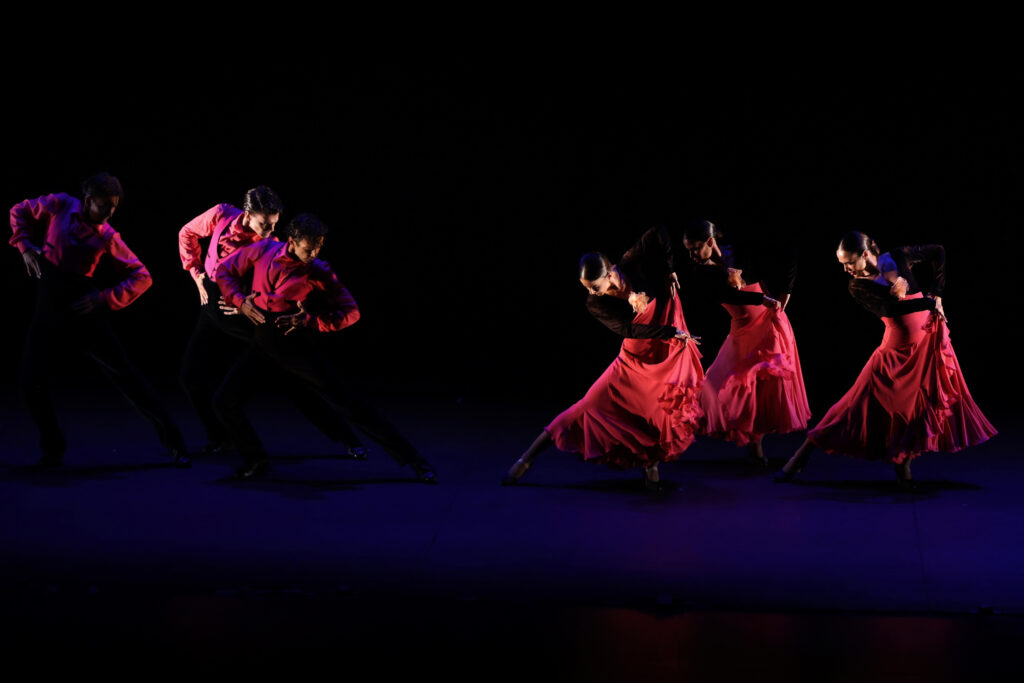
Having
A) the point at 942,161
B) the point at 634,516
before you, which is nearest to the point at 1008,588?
the point at 634,516

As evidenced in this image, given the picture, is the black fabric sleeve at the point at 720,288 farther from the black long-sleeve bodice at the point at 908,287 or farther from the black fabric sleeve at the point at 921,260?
the black fabric sleeve at the point at 921,260

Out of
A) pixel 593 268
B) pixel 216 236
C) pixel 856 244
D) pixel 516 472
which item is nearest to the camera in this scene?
pixel 593 268

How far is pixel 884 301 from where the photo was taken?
227 inches

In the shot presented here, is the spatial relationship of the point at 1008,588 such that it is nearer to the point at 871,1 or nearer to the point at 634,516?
the point at 634,516

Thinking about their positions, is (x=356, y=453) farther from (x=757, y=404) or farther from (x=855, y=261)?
(x=855, y=261)

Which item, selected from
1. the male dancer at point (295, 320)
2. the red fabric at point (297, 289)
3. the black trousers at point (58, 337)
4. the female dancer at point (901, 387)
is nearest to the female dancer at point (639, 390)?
the female dancer at point (901, 387)

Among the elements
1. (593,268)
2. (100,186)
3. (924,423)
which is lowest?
(924,423)

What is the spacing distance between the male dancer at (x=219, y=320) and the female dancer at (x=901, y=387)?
251cm

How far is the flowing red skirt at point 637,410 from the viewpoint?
5672 millimetres

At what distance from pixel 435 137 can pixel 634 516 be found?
182 inches

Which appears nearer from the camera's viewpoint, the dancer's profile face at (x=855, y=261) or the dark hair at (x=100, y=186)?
the dancer's profile face at (x=855, y=261)

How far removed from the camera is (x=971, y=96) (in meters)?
8.43

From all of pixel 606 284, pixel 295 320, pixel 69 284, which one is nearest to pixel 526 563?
pixel 606 284

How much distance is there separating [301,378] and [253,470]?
0.53 metres
